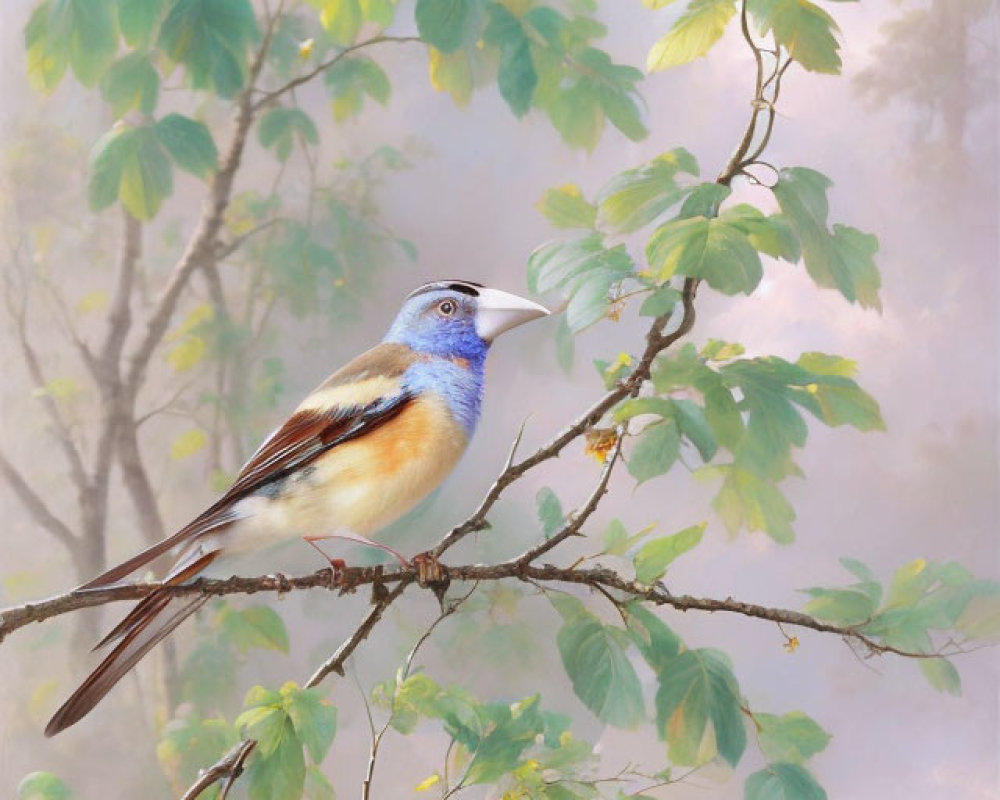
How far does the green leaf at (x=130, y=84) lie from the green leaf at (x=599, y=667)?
0.64 m

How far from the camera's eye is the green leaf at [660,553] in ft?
3.34

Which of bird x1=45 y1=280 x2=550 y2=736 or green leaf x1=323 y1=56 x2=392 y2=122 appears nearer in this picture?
bird x1=45 y1=280 x2=550 y2=736

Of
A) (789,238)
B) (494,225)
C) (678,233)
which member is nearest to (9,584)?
(494,225)

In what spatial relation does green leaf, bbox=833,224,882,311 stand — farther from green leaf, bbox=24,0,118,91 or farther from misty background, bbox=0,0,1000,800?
green leaf, bbox=24,0,118,91

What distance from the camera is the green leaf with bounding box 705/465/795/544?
1077 millimetres

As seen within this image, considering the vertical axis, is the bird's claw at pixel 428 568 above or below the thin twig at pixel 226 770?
above

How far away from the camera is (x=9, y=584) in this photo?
3.33 ft

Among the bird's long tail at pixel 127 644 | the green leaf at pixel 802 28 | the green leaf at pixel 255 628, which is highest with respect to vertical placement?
the green leaf at pixel 802 28

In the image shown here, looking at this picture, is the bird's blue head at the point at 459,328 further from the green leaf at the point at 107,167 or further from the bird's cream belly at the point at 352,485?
the green leaf at the point at 107,167

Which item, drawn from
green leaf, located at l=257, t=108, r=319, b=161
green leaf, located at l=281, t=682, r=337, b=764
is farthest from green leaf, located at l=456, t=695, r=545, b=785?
green leaf, located at l=257, t=108, r=319, b=161

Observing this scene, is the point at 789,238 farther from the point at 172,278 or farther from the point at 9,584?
the point at 9,584

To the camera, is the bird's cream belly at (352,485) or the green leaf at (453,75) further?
the green leaf at (453,75)

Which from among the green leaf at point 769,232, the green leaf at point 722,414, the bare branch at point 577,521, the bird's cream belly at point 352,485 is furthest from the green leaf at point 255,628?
the green leaf at point 769,232

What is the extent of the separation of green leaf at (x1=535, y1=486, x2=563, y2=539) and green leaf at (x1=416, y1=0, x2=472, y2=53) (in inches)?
17.5
